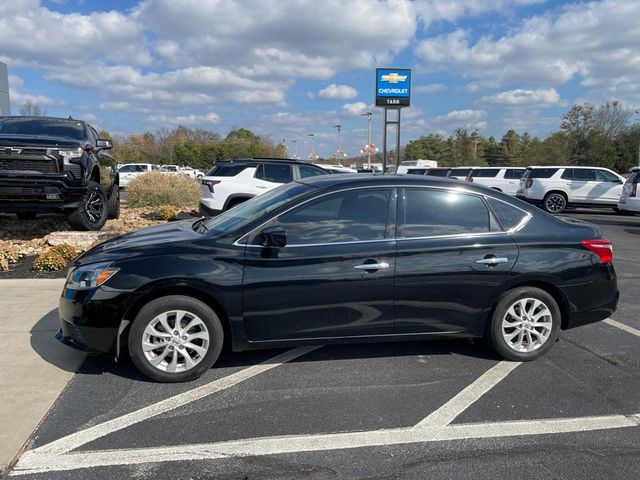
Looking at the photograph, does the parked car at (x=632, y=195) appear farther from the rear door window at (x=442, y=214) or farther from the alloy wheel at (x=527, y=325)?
the rear door window at (x=442, y=214)

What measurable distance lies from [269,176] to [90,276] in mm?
A: 7231

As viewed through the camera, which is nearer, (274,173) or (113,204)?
(113,204)

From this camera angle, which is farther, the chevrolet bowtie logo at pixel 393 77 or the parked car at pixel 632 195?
the chevrolet bowtie logo at pixel 393 77

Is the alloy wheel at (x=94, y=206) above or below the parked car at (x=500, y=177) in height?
below

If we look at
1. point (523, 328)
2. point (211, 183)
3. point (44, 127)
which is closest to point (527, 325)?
point (523, 328)

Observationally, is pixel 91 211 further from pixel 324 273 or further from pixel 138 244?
pixel 324 273

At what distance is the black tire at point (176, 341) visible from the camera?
3.68 m

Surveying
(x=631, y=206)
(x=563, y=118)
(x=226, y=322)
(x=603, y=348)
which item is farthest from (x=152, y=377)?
(x=563, y=118)

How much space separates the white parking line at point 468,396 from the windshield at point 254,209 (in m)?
1.97

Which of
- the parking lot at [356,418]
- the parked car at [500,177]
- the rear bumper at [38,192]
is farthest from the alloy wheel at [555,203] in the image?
the rear bumper at [38,192]

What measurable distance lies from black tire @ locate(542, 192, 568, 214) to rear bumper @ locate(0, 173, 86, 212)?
16158 millimetres

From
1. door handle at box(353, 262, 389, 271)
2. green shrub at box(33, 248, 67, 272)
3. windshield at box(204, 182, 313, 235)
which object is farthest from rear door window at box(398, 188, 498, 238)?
green shrub at box(33, 248, 67, 272)

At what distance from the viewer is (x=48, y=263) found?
280 inches

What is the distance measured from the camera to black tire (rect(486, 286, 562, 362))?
13.8ft
